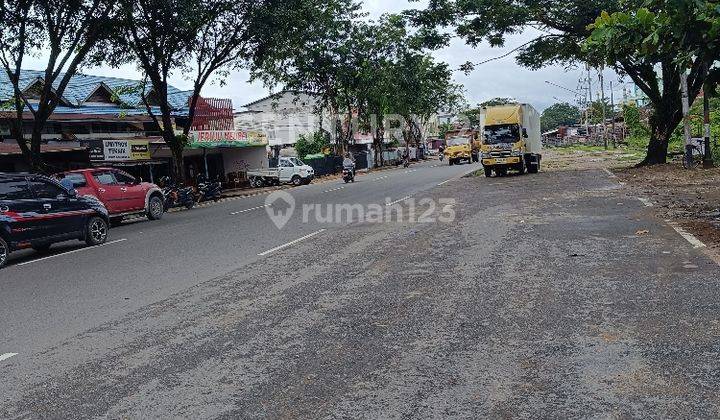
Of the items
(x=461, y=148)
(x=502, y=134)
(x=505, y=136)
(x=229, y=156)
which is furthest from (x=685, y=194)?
(x=461, y=148)

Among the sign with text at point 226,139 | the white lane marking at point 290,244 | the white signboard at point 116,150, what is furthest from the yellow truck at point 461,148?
the white lane marking at point 290,244

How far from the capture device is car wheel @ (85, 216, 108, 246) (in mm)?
14169

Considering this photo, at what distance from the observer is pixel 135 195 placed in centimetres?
2025

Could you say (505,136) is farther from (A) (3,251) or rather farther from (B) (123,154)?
(A) (3,251)

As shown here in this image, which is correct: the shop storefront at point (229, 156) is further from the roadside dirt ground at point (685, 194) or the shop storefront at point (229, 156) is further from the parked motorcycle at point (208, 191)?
the roadside dirt ground at point (685, 194)

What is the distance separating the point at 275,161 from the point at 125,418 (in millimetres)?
43751

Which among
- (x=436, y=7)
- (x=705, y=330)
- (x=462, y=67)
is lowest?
(x=705, y=330)

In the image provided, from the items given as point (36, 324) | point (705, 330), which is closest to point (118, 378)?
point (36, 324)

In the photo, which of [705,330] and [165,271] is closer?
[705,330]

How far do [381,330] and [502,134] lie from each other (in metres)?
24.4

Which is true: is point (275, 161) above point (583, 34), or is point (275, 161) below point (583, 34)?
below

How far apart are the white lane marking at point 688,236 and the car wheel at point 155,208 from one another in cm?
1581

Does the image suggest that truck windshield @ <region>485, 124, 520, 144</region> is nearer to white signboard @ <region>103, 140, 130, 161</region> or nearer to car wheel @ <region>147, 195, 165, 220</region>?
car wheel @ <region>147, 195, 165, 220</region>

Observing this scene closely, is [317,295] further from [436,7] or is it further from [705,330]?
[436,7]
